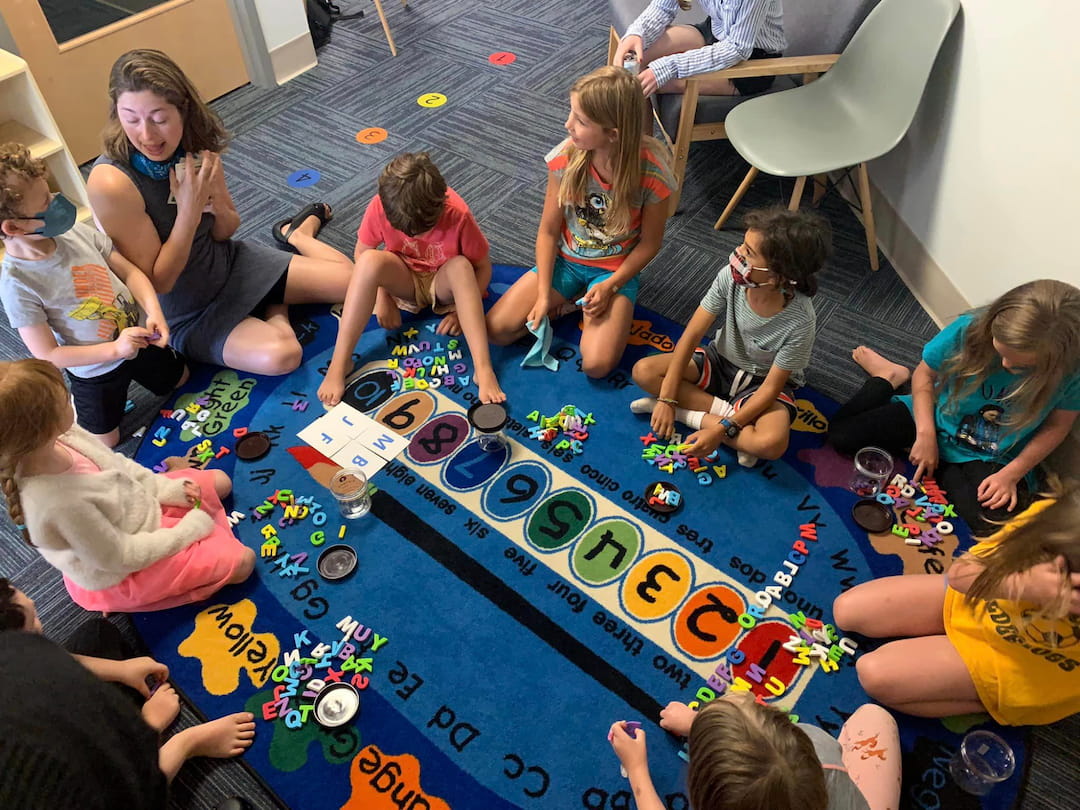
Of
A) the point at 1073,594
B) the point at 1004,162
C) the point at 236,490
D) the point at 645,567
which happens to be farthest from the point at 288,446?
the point at 1004,162

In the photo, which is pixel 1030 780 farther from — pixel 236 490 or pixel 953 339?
pixel 236 490

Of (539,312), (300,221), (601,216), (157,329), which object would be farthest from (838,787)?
(300,221)

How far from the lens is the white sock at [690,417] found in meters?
2.08

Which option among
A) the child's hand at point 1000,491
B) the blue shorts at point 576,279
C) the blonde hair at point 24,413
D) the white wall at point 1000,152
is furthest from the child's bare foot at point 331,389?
the white wall at point 1000,152

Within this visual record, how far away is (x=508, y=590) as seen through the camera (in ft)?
5.94

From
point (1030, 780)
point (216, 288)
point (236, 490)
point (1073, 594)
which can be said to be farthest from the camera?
point (216, 288)

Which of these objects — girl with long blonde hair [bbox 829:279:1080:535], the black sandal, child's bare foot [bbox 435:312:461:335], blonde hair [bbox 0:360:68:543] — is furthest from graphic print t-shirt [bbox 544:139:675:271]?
blonde hair [bbox 0:360:68:543]

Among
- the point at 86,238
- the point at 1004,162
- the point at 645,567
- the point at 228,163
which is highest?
the point at 86,238

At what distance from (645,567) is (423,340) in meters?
1.04

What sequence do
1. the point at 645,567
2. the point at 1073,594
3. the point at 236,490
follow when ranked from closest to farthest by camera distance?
1. the point at 1073,594
2. the point at 645,567
3. the point at 236,490

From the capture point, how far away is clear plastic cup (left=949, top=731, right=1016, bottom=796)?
1504mm

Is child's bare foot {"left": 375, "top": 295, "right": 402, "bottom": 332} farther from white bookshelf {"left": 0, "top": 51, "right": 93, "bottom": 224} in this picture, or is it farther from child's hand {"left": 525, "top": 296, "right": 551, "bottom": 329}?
white bookshelf {"left": 0, "top": 51, "right": 93, "bottom": 224}

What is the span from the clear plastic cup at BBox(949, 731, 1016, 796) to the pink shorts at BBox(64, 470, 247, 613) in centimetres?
165

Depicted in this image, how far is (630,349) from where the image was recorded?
7.73 feet
